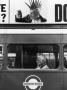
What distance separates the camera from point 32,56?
5.53m

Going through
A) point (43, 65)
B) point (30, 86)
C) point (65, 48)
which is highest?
point (65, 48)

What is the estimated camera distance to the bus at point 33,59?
542cm

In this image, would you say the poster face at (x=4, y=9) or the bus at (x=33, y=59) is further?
the poster face at (x=4, y=9)

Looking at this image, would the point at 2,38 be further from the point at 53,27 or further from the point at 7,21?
the point at 53,27

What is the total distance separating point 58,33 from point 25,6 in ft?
3.10

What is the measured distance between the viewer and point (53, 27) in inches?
219

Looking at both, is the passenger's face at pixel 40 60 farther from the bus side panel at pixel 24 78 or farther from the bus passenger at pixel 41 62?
the bus side panel at pixel 24 78

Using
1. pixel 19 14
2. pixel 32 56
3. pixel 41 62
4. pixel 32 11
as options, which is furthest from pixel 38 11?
pixel 41 62

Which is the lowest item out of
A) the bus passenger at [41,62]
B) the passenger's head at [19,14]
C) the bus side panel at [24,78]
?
the bus side panel at [24,78]

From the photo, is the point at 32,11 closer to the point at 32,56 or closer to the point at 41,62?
the point at 32,56

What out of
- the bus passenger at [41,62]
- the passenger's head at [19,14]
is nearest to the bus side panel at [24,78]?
the bus passenger at [41,62]

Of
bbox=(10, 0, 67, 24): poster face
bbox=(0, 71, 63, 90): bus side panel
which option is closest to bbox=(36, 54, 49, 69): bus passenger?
bbox=(0, 71, 63, 90): bus side panel

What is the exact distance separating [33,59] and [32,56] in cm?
7

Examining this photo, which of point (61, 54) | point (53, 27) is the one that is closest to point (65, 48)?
point (61, 54)
